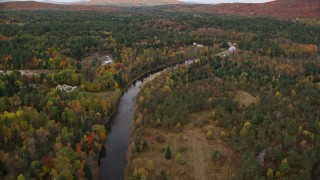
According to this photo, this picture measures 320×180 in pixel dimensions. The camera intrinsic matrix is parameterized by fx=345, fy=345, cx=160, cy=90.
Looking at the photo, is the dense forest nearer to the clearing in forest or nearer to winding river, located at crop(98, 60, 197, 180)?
the clearing in forest

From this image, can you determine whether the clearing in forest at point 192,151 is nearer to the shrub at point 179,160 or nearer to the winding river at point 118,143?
the shrub at point 179,160

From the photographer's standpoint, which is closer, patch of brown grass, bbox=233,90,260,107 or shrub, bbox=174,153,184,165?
shrub, bbox=174,153,184,165

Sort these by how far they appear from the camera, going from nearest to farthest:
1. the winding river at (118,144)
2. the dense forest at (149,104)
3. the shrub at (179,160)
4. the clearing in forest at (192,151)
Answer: the dense forest at (149,104) < the clearing in forest at (192,151) < the winding river at (118,144) < the shrub at (179,160)

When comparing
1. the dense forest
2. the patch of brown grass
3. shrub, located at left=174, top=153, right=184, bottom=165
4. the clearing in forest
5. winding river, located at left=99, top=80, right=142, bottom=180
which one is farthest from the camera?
the patch of brown grass

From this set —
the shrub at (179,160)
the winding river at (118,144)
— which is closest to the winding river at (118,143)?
the winding river at (118,144)

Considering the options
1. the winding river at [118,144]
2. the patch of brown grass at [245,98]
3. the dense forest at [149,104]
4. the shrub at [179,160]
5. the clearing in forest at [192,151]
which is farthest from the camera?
the patch of brown grass at [245,98]

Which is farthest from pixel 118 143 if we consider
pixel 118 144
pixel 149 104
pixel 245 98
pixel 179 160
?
pixel 245 98

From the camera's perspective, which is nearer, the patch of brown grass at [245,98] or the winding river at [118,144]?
the winding river at [118,144]

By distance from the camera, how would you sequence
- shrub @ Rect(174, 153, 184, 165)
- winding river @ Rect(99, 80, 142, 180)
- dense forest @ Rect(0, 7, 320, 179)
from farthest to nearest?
shrub @ Rect(174, 153, 184, 165)
winding river @ Rect(99, 80, 142, 180)
dense forest @ Rect(0, 7, 320, 179)

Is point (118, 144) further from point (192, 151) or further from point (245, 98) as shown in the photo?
point (245, 98)

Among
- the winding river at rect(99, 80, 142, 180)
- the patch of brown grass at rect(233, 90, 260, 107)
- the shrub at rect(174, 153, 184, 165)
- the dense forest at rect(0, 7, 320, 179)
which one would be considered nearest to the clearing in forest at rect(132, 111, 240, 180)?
the shrub at rect(174, 153, 184, 165)
